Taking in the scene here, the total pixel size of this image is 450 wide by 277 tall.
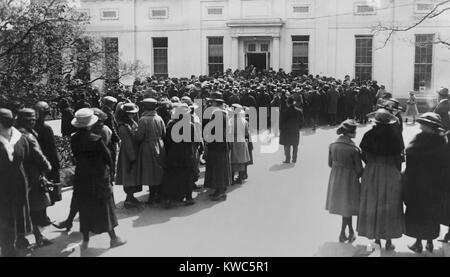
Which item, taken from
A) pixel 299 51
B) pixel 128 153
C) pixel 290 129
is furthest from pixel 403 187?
pixel 299 51

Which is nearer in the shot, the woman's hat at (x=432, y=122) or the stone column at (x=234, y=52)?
the woman's hat at (x=432, y=122)

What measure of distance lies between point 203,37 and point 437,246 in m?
24.4

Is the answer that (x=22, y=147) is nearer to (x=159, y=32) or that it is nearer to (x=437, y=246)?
(x=437, y=246)

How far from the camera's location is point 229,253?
662 centimetres

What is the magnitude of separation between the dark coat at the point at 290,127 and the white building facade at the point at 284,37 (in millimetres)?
15437

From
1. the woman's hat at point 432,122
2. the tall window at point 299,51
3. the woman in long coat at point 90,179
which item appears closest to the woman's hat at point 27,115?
the woman in long coat at point 90,179

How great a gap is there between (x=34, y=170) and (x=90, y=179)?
2.65 ft

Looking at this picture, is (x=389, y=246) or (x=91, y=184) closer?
(x=91, y=184)

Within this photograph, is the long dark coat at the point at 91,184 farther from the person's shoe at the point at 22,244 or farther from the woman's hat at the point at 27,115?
the person's shoe at the point at 22,244

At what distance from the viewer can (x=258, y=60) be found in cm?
2930

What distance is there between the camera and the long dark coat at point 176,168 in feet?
29.2

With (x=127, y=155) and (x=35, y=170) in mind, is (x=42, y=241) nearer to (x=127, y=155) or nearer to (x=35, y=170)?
(x=35, y=170)
